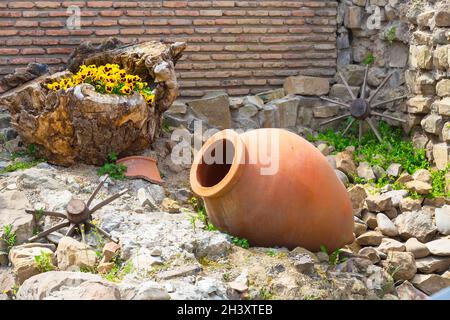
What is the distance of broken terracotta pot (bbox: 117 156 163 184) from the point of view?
21.0 ft

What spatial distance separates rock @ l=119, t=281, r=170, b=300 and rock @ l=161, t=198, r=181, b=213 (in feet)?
5.67

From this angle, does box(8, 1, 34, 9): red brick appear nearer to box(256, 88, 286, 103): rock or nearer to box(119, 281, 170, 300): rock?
box(256, 88, 286, 103): rock

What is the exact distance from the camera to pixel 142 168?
6.50 meters

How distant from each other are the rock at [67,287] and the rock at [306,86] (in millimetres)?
4570

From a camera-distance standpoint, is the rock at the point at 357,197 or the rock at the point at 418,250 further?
the rock at the point at 357,197

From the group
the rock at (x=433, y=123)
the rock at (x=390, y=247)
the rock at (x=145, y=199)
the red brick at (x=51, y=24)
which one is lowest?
the rock at (x=390, y=247)

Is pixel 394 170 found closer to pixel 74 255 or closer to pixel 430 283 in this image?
pixel 430 283

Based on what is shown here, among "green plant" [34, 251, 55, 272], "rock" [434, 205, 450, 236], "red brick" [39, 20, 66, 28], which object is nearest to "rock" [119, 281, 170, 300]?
"green plant" [34, 251, 55, 272]

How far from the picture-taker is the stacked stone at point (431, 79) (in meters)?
7.05

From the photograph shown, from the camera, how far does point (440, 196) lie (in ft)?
22.1

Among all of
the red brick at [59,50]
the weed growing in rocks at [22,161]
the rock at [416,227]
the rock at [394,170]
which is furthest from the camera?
the red brick at [59,50]

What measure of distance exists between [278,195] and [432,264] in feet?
5.39

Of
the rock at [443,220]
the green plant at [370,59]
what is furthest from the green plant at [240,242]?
the green plant at [370,59]

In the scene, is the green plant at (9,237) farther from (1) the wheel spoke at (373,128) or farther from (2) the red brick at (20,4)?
(1) the wheel spoke at (373,128)
